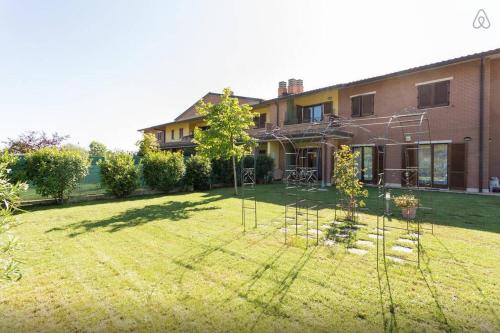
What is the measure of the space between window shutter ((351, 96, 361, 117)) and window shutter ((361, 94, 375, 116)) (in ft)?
0.65

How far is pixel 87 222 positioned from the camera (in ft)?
25.5

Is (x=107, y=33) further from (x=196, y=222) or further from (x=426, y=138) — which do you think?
(x=426, y=138)

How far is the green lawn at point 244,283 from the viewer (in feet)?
Result: 9.70

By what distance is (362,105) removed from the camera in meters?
17.1

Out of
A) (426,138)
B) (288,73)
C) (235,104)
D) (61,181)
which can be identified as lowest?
(61,181)


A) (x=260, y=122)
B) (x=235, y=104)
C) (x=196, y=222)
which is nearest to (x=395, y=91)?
(x=235, y=104)

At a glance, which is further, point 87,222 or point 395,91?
point 395,91

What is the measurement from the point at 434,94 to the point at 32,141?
27393 millimetres

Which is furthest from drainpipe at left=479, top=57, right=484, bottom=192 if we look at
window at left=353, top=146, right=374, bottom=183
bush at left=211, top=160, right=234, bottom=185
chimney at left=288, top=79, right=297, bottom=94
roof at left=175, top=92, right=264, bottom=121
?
roof at left=175, top=92, right=264, bottom=121

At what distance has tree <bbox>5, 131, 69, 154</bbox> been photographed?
19.1 meters

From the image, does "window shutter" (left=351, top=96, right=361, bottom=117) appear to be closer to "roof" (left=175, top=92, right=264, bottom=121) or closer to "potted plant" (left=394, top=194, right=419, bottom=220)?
"potted plant" (left=394, top=194, right=419, bottom=220)

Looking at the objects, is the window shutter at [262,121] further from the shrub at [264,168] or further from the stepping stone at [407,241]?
the stepping stone at [407,241]

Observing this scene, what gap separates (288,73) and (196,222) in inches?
775

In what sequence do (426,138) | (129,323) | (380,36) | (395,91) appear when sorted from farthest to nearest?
1. (395,91)
2. (426,138)
3. (380,36)
4. (129,323)
